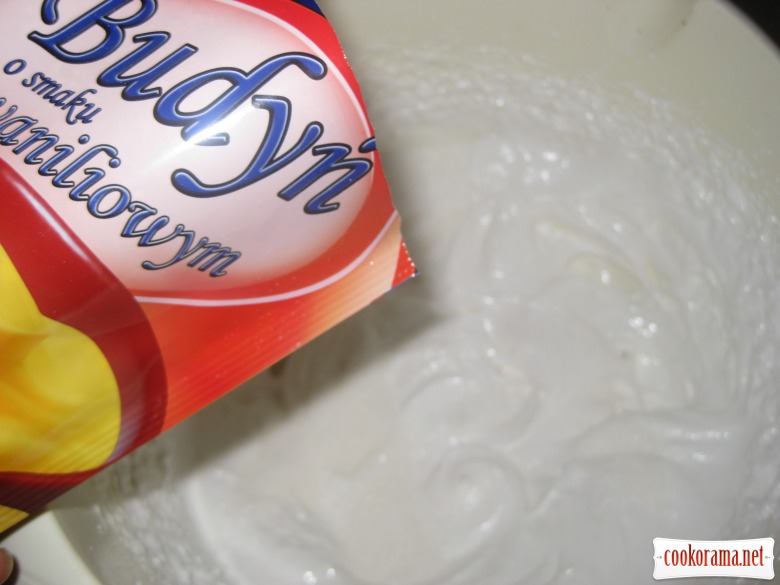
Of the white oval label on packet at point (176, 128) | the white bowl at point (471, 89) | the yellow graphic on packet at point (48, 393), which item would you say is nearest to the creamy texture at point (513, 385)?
the white bowl at point (471, 89)

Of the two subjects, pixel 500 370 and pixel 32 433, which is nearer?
pixel 32 433

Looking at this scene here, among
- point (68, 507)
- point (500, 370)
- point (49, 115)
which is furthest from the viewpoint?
point (500, 370)

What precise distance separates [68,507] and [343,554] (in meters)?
0.27

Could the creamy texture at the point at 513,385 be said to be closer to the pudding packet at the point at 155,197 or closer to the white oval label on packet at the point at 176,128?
the pudding packet at the point at 155,197

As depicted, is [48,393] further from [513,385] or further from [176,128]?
[513,385]

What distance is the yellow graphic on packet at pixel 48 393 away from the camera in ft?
1.42

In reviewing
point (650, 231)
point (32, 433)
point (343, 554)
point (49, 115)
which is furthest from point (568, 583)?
point (49, 115)

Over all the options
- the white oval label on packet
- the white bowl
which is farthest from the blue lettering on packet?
the white bowl

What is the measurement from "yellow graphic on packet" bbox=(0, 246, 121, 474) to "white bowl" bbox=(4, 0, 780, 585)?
0.09 meters

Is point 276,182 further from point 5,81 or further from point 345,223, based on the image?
point 5,81

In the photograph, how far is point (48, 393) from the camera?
46cm

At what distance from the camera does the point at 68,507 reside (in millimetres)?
558

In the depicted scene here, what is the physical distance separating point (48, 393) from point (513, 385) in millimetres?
487

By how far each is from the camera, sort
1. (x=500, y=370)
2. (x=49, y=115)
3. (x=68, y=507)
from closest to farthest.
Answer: (x=49, y=115), (x=68, y=507), (x=500, y=370)
